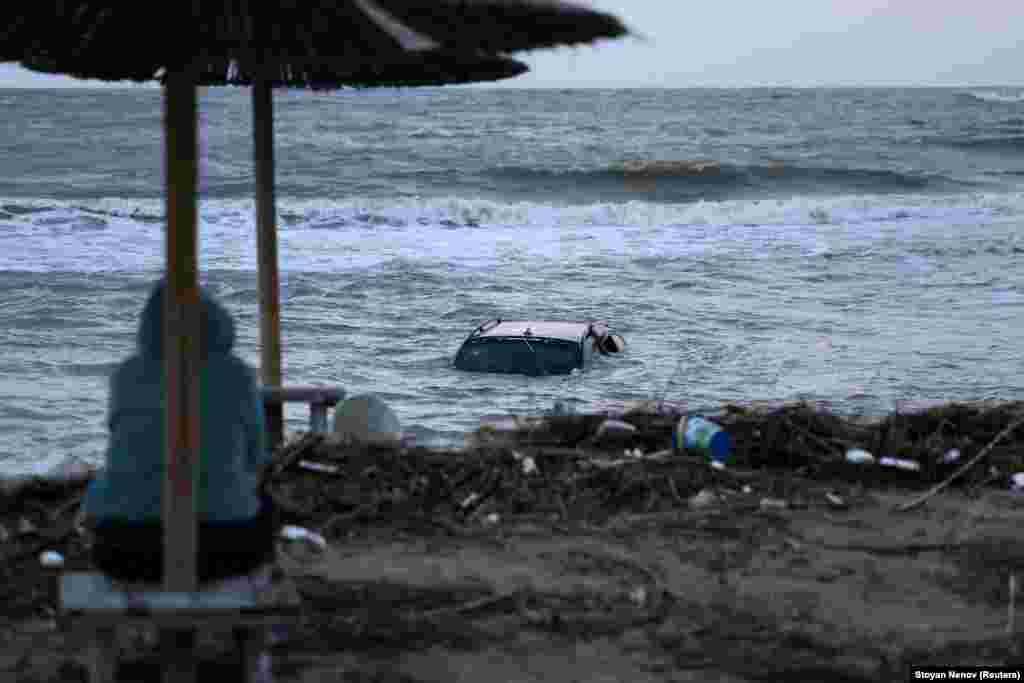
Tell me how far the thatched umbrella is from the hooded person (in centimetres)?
14

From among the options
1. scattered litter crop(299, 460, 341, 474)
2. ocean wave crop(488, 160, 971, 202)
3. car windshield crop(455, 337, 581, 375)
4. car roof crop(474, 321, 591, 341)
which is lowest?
car windshield crop(455, 337, 581, 375)

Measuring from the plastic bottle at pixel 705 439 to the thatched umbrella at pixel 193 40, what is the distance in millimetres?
2917

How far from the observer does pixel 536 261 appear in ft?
83.7

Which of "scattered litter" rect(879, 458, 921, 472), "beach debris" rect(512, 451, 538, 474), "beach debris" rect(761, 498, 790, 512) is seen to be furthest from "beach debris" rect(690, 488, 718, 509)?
"scattered litter" rect(879, 458, 921, 472)

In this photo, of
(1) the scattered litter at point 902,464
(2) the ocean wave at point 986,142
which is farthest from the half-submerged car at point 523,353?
(2) the ocean wave at point 986,142

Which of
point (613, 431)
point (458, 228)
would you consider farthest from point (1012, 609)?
point (458, 228)

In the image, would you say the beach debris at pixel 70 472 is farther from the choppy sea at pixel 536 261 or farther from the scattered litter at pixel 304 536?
the choppy sea at pixel 536 261

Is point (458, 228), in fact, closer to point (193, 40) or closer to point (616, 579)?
point (616, 579)

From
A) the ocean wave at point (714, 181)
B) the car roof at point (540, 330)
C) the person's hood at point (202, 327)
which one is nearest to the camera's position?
the person's hood at point (202, 327)

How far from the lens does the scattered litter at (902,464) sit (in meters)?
6.02

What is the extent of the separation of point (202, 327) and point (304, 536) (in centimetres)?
174

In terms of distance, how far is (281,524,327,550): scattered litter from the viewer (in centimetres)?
497

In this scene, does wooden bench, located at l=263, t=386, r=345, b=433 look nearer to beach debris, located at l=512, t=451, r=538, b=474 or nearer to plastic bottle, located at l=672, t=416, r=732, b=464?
beach debris, located at l=512, t=451, r=538, b=474

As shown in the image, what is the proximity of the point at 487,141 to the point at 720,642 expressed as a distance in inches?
2041
